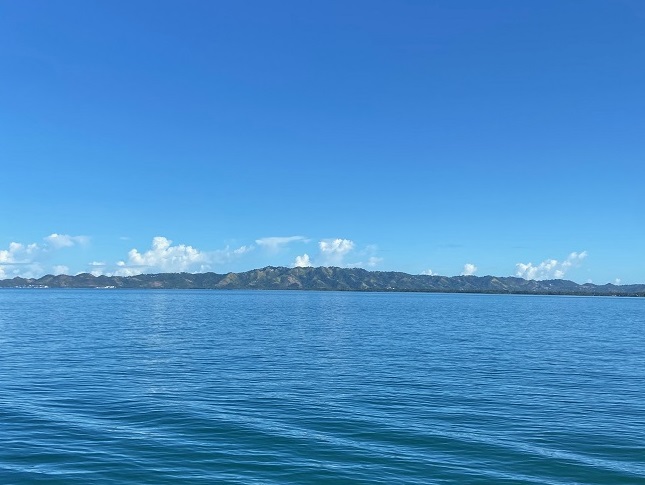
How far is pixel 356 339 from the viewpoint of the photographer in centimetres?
8450

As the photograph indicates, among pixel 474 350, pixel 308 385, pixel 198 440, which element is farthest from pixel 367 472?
pixel 474 350

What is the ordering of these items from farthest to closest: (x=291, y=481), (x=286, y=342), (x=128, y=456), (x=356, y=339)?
(x=356, y=339)
(x=286, y=342)
(x=128, y=456)
(x=291, y=481)

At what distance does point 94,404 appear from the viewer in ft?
122

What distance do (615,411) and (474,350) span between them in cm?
3403

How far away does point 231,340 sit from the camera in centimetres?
7931

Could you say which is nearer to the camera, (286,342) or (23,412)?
(23,412)

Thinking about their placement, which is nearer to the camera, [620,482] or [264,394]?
[620,482]

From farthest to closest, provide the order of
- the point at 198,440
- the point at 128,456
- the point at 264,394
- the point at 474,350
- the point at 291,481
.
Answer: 1. the point at 474,350
2. the point at 264,394
3. the point at 198,440
4. the point at 128,456
5. the point at 291,481

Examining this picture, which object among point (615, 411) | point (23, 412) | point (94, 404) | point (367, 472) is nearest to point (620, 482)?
point (367, 472)

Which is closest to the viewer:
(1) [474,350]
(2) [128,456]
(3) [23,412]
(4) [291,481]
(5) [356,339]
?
(4) [291,481]

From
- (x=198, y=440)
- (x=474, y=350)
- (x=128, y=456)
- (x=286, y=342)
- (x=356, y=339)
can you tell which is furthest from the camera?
(x=356, y=339)

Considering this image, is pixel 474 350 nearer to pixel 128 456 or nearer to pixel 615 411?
pixel 615 411

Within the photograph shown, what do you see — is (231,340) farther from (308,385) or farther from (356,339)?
(308,385)

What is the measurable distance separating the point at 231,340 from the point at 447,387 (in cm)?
4168
